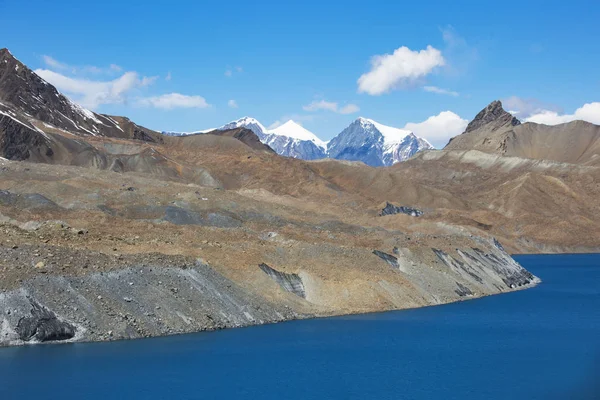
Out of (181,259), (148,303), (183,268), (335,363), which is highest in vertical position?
(181,259)

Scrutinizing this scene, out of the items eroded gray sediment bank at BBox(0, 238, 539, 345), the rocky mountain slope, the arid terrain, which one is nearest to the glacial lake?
eroded gray sediment bank at BBox(0, 238, 539, 345)

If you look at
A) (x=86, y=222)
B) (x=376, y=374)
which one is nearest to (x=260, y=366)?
(x=376, y=374)

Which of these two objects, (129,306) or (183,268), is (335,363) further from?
(183,268)

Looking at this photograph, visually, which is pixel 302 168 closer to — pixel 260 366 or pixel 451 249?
pixel 451 249

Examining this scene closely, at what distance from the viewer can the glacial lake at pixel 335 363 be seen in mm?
37688

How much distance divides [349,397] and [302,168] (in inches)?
6301

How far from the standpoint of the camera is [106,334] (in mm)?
45875

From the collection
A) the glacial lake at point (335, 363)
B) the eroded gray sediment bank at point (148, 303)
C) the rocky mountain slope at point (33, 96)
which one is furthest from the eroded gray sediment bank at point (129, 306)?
the rocky mountain slope at point (33, 96)

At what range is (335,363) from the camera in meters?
44.6

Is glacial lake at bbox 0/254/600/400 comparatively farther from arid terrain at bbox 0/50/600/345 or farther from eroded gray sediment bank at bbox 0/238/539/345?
arid terrain at bbox 0/50/600/345

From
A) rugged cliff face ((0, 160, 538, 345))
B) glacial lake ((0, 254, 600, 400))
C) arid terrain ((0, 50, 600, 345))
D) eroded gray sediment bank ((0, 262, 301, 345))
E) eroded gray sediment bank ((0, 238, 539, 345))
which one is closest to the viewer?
glacial lake ((0, 254, 600, 400))

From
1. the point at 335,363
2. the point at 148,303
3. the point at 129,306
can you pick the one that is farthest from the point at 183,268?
the point at 335,363

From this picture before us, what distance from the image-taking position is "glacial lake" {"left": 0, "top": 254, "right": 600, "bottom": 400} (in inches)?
1484

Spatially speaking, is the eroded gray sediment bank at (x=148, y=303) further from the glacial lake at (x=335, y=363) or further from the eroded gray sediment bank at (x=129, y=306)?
the glacial lake at (x=335, y=363)
